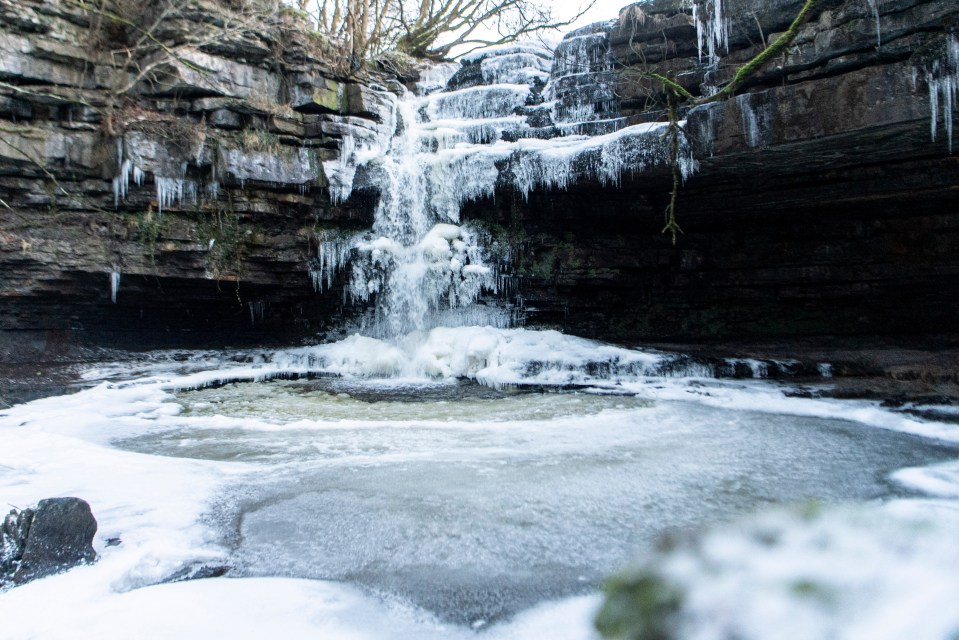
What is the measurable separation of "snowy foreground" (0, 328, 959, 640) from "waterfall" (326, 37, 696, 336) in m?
3.07

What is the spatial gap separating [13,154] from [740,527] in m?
9.00

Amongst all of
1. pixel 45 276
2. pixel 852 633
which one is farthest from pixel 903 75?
pixel 45 276

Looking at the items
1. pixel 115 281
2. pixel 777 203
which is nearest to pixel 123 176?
pixel 115 281

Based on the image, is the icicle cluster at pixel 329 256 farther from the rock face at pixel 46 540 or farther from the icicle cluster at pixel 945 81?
the icicle cluster at pixel 945 81

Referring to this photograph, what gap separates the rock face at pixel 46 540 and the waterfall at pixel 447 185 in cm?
686

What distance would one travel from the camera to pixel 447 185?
930cm

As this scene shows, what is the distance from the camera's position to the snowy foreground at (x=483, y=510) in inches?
61.6

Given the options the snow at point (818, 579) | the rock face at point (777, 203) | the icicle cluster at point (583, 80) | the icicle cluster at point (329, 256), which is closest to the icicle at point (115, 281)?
the icicle cluster at point (329, 256)

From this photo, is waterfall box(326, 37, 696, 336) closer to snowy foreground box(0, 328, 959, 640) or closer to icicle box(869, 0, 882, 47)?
snowy foreground box(0, 328, 959, 640)

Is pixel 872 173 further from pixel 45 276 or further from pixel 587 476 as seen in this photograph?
pixel 45 276

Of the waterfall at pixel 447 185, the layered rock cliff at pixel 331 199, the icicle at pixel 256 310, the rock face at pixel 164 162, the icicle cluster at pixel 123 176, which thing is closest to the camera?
the layered rock cliff at pixel 331 199

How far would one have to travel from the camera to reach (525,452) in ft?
13.8

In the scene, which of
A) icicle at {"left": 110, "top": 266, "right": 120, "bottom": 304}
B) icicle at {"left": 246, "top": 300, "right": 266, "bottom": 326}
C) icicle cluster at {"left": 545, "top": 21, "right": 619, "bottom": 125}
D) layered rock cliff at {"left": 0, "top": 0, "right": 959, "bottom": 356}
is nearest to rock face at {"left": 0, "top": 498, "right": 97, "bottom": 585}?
layered rock cliff at {"left": 0, "top": 0, "right": 959, "bottom": 356}

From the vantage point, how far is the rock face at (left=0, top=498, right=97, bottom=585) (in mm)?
2312
